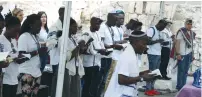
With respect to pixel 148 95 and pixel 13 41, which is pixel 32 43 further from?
pixel 148 95

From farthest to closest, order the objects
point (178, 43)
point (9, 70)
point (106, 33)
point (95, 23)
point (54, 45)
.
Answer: point (178, 43), point (106, 33), point (95, 23), point (54, 45), point (9, 70)

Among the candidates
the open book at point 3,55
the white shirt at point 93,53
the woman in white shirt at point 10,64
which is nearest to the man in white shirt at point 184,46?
the white shirt at point 93,53

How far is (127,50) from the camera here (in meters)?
4.46

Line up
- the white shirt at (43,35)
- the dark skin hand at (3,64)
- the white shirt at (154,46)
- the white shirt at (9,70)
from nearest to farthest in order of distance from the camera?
the dark skin hand at (3,64)
the white shirt at (9,70)
the white shirt at (43,35)
the white shirt at (154,46)

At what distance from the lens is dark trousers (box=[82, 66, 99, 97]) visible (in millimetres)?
6827

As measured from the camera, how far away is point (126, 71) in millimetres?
4352

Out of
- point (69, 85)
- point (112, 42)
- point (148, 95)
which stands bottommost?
point (148, 95)

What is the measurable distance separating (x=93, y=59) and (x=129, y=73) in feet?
7.84

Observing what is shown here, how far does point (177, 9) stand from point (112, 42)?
5393 mm

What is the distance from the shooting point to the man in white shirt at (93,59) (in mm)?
6703

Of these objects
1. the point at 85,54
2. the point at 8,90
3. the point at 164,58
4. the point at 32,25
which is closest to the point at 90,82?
the point at 85,54

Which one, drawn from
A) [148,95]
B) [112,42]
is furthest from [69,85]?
[148,95]

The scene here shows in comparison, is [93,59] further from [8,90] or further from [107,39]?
[8,90]

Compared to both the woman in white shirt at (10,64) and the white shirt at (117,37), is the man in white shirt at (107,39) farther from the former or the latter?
the woman in white shirt at (10,64)
